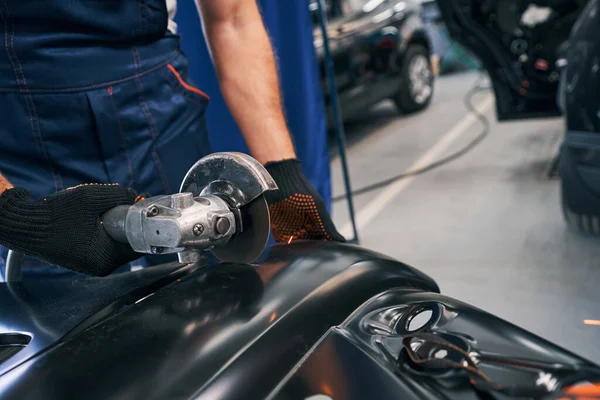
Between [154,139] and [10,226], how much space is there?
461 mm

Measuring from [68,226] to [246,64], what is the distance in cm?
61

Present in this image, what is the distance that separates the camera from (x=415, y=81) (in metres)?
5.47

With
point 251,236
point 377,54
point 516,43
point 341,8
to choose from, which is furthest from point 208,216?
point 377,54

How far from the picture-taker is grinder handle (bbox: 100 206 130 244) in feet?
2.41

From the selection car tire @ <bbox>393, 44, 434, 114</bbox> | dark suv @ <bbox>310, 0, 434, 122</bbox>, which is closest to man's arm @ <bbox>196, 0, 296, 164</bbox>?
dark suv @ <bbox>310, 0, 434, 122</bbox>

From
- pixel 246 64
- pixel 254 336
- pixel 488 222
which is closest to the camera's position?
pixel 254 336

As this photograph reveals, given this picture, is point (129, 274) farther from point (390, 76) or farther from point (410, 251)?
point (390, 76)

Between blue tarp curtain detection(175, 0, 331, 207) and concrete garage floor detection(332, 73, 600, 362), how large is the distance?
0.51 metres

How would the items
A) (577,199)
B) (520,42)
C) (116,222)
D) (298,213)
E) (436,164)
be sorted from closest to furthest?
(116,222)
(298,213)
(577,199)
(520,42)
(436,164)

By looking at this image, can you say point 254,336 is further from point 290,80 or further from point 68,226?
point 290,80

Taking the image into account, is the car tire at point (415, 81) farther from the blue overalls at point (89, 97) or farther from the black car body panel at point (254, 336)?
the black car body panel at point (254, 336)

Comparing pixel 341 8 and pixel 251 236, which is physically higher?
pixel 341 8

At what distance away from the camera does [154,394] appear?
0.57 meters

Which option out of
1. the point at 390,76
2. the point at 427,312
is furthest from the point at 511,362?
the point at 390,76
